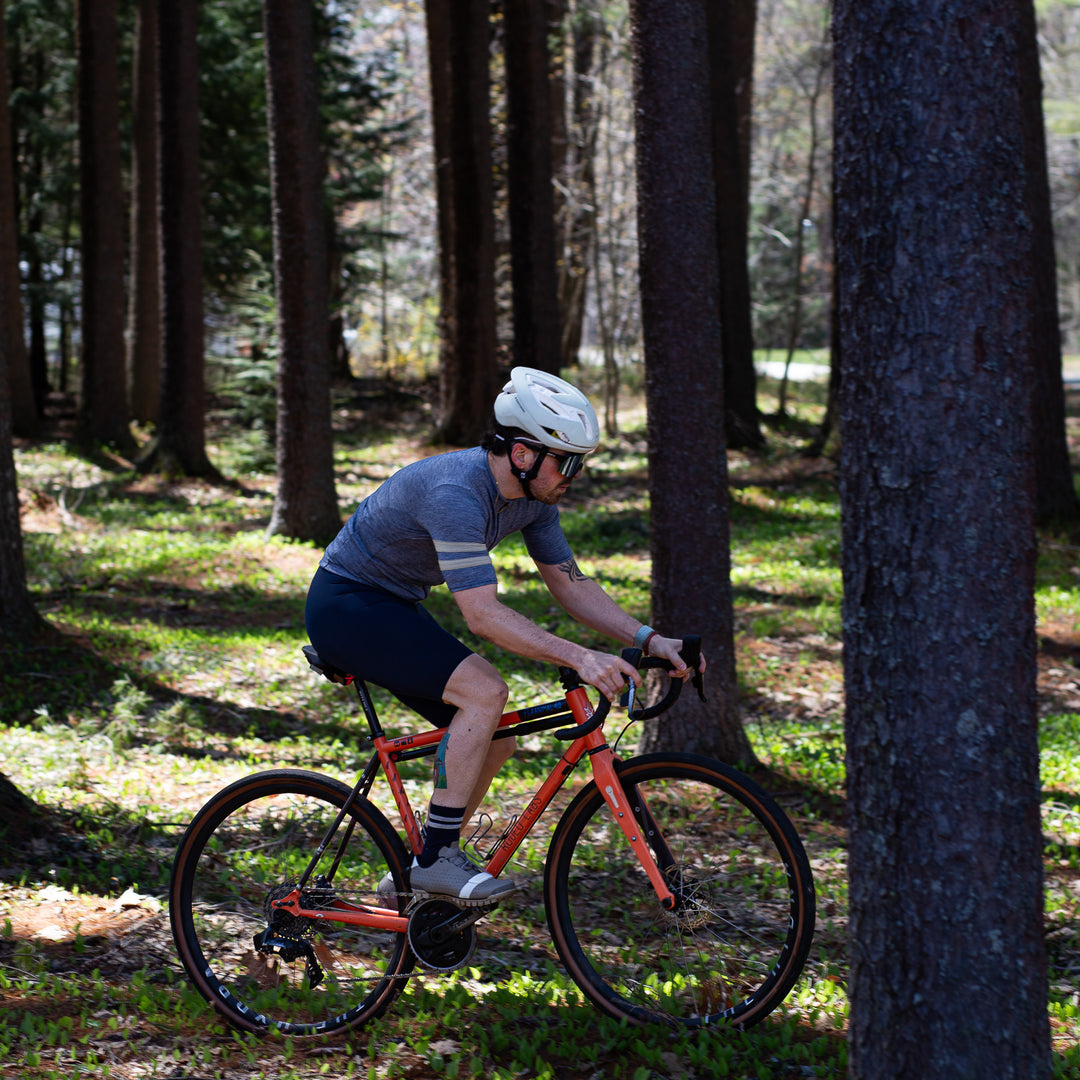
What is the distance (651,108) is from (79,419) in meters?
16.8

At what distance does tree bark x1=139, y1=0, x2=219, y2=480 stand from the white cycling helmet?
46.9ft

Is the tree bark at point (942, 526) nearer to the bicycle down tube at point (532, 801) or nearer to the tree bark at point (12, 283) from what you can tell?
the bicycle down tube at point (532, 801)

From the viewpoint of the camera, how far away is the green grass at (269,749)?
12.7 ft

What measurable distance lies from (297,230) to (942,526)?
11163 mm

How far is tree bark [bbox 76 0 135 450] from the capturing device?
63.7ft

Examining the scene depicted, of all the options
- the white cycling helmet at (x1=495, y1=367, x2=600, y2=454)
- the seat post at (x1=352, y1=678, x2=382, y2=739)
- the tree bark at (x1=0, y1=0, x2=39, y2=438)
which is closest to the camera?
the white cycling helmet at (x1=495, y1=367, x2=600, y2=454)

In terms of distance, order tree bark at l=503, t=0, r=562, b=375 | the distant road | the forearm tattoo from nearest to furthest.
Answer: the forearm tattoo → tree bark at l=503, t=0, r=562, b=375 → the distant road

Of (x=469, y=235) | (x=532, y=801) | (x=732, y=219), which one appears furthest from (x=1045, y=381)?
(x=532, y=801)

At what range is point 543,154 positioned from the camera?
1791 centimetres

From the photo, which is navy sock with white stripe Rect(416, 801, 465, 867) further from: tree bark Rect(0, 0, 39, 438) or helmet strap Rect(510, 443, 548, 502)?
tree bark Rect(0, 0, 39, 438)

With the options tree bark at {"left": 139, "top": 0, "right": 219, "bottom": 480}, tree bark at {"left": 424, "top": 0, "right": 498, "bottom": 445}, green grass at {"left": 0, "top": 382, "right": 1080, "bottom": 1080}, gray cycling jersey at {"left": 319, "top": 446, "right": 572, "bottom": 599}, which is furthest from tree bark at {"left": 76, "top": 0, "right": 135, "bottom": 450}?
gray cycling jersey at {"left": 319, "top": 446, "right": 572, "bottom": 599}

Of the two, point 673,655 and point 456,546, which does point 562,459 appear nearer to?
point 456,546

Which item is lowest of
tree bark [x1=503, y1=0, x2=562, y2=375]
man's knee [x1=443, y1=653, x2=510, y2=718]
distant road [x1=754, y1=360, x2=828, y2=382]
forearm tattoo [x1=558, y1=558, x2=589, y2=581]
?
man's knee [x1=443, y1=653, x2=510, y2=718]

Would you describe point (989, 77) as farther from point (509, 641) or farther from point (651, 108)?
point (651, 108)
